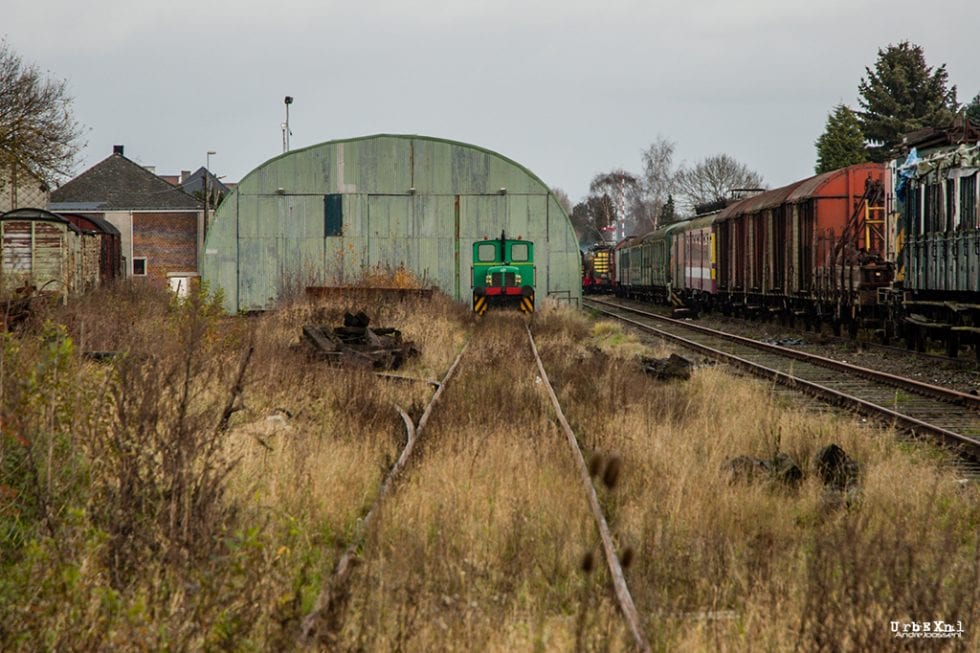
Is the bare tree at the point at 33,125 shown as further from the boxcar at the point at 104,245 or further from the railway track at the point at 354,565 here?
the railway track at the point at 354,565

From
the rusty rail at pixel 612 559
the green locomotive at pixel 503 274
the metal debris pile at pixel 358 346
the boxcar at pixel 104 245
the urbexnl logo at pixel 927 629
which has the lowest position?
the urbexnl logo at pixel 927 629

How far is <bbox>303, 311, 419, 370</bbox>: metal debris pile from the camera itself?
49.7 ft

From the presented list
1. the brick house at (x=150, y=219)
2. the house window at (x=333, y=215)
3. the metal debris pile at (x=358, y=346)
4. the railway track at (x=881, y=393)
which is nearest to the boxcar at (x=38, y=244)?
the house window at (x=333, y=215)

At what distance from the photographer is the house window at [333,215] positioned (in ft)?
115

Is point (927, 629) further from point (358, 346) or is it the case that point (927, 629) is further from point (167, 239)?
point (167, 239)

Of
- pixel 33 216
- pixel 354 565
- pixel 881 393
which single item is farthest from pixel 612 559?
pixel 33 216

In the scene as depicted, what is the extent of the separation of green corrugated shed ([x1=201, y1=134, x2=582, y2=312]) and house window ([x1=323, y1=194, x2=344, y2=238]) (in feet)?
0.10

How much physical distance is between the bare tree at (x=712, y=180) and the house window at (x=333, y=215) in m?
74.2

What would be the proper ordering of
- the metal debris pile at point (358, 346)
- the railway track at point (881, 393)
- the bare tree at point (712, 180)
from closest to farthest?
the railway track at point (881, 393) < the metal debris pile at point (358, 346) < the bare tree at point (712, 180)

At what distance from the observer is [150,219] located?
6775cm

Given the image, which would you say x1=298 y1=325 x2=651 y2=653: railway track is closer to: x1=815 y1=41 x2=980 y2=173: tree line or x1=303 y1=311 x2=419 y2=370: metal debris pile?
x1=303 y1=311 x2=419 y2=370: metal debris pile

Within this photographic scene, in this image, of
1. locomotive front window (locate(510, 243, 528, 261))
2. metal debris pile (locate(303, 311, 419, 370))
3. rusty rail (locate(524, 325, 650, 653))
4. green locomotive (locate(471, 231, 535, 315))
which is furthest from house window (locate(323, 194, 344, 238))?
rusty rail (locate(524, 325, 650, 653))

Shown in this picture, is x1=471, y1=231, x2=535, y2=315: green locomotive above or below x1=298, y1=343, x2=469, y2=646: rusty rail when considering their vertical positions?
above

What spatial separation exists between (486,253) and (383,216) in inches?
172
